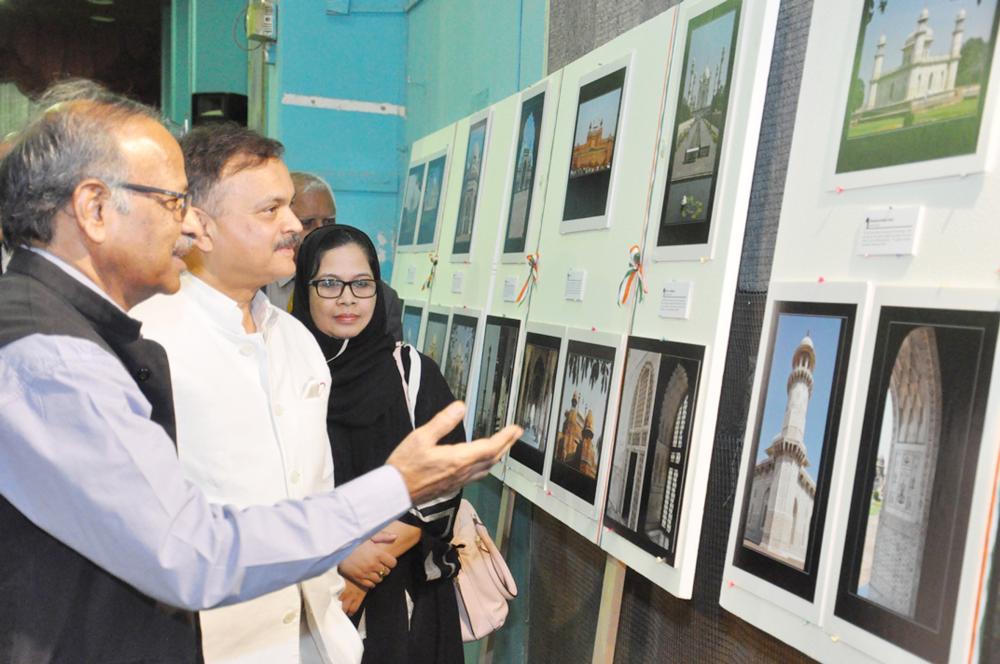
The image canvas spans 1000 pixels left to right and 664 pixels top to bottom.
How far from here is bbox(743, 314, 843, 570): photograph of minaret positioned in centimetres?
138

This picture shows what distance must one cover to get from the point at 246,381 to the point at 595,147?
40.4 inches

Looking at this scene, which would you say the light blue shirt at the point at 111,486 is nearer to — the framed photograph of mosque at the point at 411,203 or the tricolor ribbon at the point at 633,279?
the tricolor ribbon at the point at 633,279


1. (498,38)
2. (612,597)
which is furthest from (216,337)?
(498,38)

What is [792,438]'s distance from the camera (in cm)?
143

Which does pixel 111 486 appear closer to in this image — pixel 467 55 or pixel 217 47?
pixel 467 55

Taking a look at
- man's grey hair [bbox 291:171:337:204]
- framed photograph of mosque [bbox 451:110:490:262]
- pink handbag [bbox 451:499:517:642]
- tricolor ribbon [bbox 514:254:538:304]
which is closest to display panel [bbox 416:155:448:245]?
framed photograph of mosque [bbox 451:110:490:262]

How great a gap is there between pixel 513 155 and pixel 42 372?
74.4 inches

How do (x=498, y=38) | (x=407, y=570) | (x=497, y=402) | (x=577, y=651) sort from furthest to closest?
1. (x=498, y=38)
2. (x=497, y=402)
3. (x=577, y=651)
4. (x=407, y=570)

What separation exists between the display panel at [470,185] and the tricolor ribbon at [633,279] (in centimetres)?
114

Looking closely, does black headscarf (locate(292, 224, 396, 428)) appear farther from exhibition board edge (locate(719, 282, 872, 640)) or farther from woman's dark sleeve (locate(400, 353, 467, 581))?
exhibition board edge (locate(719, 282, 872, 640))

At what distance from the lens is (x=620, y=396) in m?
1.97

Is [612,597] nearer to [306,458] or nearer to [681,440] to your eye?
[681,440]

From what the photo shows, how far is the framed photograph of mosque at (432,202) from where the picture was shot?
347 centimetres

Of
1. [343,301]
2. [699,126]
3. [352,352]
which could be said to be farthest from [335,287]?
[699,126]
